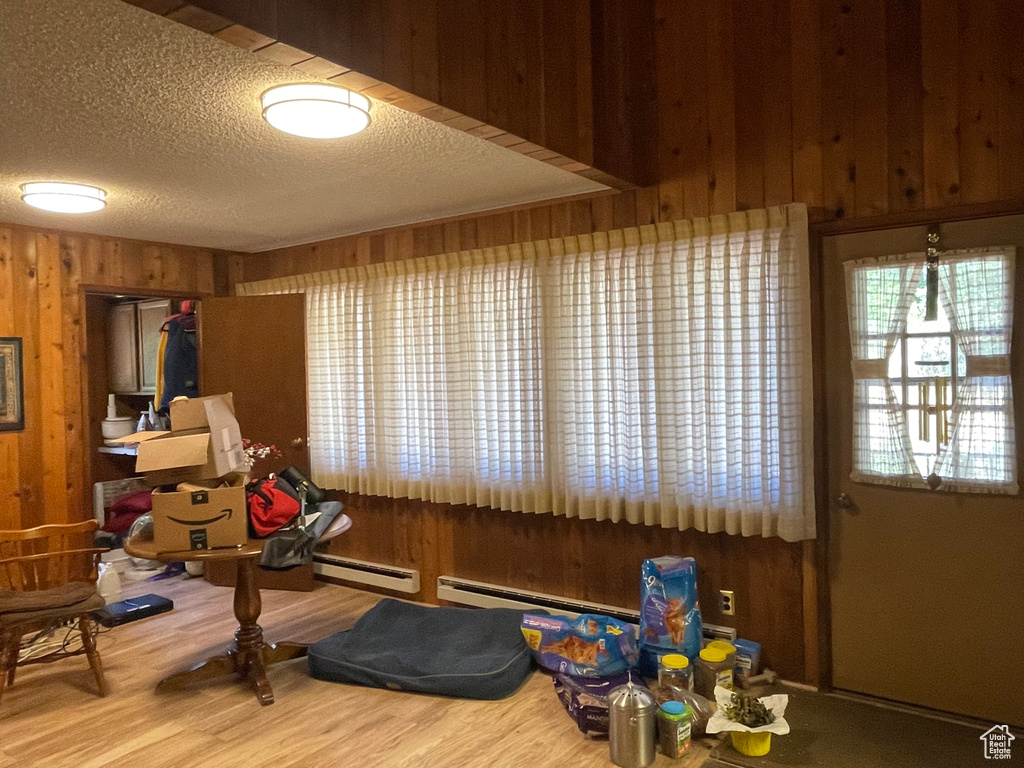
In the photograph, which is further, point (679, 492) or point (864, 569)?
point (679, 492)

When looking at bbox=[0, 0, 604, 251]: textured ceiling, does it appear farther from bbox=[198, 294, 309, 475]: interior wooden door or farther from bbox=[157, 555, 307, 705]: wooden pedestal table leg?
bbox=[157, 555, 307, 705]: wooden pedestal table leg

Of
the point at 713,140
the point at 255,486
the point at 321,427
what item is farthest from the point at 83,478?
the point at 713,140

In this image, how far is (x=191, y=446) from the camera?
2.76 meters

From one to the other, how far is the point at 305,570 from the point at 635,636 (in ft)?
7.58

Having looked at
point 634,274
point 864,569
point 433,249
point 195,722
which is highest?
point 433,249

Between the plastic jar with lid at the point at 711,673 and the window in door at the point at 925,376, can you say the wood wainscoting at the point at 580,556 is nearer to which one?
the plastic jar with lid at the point at 711,673

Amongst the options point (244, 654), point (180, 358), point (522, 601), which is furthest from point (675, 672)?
point (180, 358)

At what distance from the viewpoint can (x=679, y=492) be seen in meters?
3.20

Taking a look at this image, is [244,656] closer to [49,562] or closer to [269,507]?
[269,507]

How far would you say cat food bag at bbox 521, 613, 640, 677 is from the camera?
3025 mm

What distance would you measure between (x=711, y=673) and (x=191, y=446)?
7.29 ft

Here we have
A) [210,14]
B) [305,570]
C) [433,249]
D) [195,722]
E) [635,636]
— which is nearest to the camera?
[210,14]

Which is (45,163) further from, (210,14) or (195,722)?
(195,722)

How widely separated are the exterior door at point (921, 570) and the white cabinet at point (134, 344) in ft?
16.2
